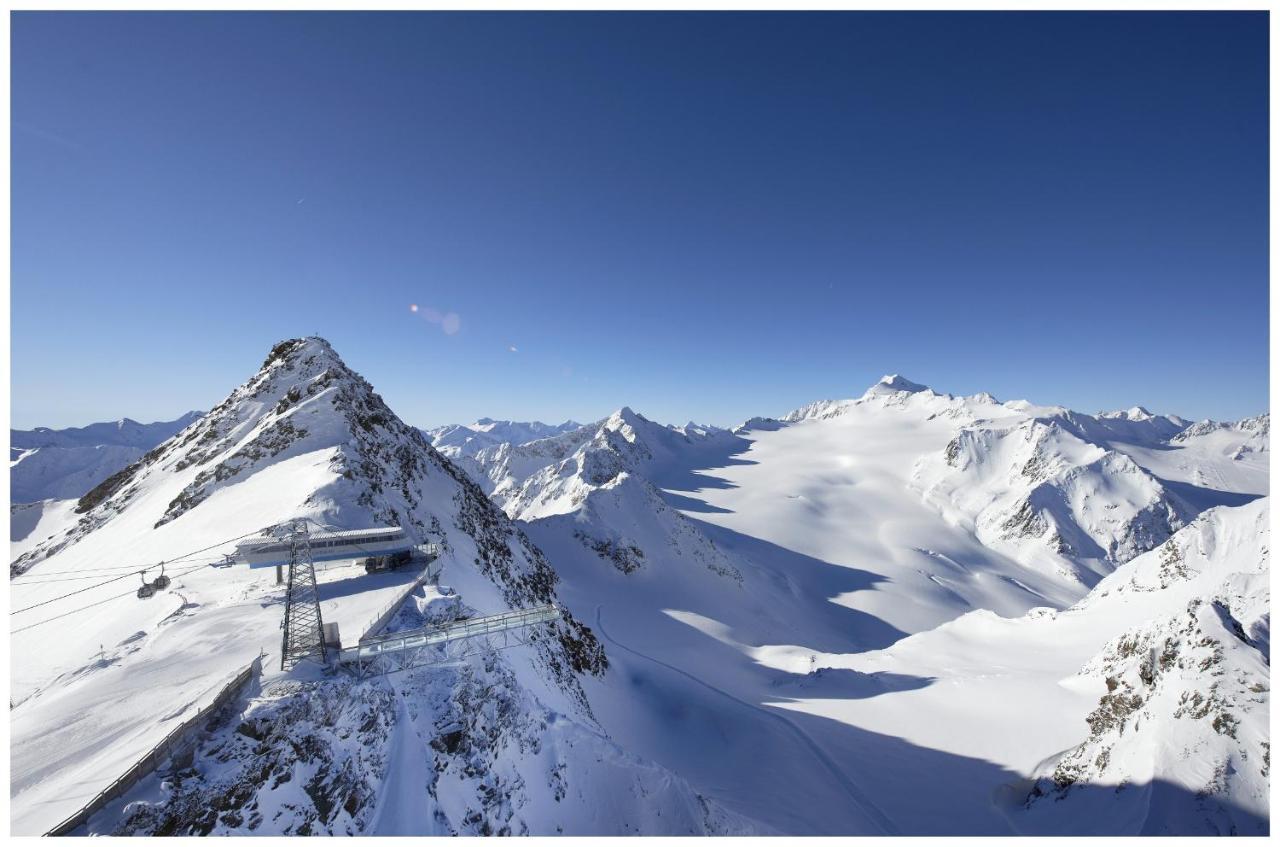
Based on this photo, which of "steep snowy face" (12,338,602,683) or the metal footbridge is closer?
the metal footbridge

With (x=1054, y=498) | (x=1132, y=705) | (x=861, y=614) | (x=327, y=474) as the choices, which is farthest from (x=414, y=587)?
(x=1054, y=498)

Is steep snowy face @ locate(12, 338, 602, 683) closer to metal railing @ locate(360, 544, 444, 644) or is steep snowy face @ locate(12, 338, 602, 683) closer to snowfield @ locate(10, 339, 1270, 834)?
snowfield @ locate(10, 339, 1270, 834)

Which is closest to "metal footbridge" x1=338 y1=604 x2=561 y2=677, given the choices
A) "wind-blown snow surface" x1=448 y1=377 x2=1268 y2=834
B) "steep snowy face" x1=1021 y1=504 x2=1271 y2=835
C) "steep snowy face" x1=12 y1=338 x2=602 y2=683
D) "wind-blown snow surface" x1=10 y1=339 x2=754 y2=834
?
"wind-blown snow surface" x1=10 y1=339 x2=754 y2=834

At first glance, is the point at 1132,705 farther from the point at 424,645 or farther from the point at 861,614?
the point at 861,614

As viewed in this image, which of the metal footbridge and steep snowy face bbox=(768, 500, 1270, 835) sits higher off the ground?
the metal footbridge

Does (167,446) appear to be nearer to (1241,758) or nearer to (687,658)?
(687,658)

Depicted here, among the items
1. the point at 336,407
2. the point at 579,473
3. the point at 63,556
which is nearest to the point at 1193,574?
the point at 336,407
